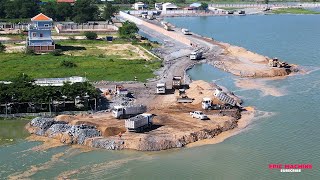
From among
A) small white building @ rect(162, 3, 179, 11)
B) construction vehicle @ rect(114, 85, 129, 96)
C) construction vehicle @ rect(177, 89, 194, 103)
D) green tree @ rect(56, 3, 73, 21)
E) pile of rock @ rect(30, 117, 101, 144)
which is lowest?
pile of rock @ rect(30, 117, 101, 144)

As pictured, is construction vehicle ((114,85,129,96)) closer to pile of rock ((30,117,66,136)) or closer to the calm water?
pile of rock ((30,117,66,136))

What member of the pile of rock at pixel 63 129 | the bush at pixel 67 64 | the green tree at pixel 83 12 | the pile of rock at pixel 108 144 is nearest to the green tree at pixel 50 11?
the green tree at pixel 83 12

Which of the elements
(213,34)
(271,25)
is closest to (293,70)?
(213,34)

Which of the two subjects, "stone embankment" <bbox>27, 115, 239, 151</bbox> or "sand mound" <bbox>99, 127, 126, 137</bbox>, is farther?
"sand mound" <bbox>99, 127, 126, 137</bbox>

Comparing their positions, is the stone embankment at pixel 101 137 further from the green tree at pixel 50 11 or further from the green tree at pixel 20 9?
→ the green tree at pixel 20 9

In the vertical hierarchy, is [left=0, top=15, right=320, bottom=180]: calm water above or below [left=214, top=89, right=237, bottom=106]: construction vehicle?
below

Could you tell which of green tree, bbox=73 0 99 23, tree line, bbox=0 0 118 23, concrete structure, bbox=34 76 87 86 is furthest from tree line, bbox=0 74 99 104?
tree line, bbox=0 0 118 23

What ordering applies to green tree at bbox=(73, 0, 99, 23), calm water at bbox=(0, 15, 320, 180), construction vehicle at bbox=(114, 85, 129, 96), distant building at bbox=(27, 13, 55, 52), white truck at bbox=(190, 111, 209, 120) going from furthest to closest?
1. green tree at bbox=(73, 0, 99, 23)
2. distant building at bbox=(27, 13, 55, 52)
3. construction vehicle at bbox=(114, 85, 129, 96)
4. white truck at bbox=(190, 111, 209, 120)
5. calm water at bbox=(0, 15, 320, 180)
